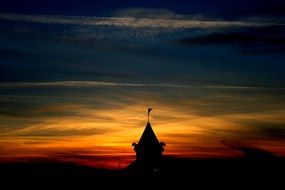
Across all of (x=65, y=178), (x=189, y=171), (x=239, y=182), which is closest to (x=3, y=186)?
(x=65, y=178)

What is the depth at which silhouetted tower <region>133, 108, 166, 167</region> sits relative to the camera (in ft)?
277

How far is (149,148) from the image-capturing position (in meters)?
84.6

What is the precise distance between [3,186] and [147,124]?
23.2 meters

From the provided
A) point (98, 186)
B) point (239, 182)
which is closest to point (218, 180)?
point (239, 182)

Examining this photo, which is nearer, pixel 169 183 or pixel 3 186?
pixel 169 183

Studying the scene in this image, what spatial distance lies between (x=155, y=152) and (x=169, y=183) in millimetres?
4720

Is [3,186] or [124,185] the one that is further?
[3,186]

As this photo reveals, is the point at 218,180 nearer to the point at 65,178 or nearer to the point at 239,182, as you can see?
the point at 239,182

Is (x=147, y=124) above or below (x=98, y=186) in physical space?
above

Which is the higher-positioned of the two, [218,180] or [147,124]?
[147,124]

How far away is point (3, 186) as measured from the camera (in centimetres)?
9262

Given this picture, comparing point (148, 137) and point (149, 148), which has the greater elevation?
point (148, 137)

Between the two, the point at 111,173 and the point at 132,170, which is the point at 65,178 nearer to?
the point at 111,173

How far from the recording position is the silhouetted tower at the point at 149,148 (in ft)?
277
